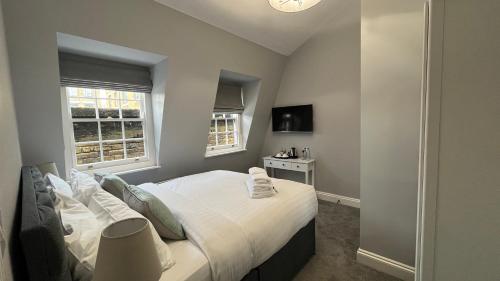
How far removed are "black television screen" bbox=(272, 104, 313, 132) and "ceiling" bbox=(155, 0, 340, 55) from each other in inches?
40.7

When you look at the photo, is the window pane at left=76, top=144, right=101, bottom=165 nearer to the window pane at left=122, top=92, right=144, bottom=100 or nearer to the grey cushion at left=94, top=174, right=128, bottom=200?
the window pane at left=122, top=92, right=144, bottom=100

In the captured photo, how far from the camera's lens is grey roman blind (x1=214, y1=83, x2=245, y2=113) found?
370 centimetres

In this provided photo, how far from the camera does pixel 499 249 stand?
73 cm

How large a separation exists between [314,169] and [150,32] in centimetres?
316

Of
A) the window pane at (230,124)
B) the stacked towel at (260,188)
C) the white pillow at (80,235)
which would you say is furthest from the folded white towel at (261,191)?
the window pane at (230,124)

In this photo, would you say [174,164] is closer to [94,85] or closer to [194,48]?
[94,85]

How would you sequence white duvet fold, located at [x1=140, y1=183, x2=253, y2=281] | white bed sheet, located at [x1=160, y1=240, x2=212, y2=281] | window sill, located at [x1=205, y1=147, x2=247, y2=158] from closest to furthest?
white bed sheet, located at [x1=160, y1=240, x2=212, y2=281]
white duvet fold, located at [x1=140, y1=183, x2=253, y2=281]
window sill, located at [x1=205, y1=147, x2=247, y2=158]

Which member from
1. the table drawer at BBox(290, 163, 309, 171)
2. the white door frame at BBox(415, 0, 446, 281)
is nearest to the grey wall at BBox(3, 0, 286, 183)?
the table drawer at BBox(290, 163, 309, 171)

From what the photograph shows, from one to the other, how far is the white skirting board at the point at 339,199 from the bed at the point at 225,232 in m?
1.58

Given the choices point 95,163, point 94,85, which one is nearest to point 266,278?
point 95,163

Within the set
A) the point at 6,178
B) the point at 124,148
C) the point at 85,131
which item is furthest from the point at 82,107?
the point at 6,178

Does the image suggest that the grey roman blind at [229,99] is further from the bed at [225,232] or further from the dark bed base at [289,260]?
the dark bed base at [289,260]

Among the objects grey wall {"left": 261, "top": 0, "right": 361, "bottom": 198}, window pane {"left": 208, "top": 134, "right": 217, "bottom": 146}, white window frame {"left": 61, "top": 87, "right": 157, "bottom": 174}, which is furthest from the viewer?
window pane {"left": 208, "top": 134, "right": 217, "bottom": 146}

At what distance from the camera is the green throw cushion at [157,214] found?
4.31 ft
